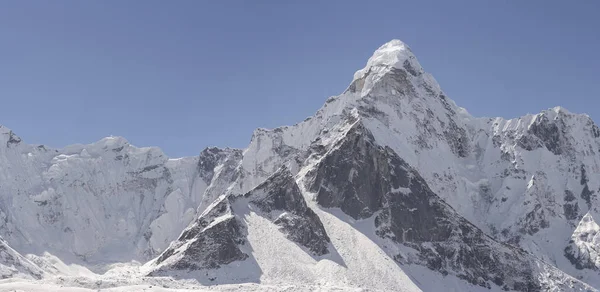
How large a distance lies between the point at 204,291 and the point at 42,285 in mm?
38955

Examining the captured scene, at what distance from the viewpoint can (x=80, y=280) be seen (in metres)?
198

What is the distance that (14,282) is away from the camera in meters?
196

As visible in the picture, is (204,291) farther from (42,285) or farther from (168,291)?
(42,285)

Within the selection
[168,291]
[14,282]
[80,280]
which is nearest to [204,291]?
[168,291]

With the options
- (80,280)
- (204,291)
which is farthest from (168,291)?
(80,280)

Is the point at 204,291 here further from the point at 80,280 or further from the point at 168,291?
the point at 80,280

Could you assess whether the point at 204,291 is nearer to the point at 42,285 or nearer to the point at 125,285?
the point at 125,285

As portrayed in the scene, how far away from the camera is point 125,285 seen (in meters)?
197

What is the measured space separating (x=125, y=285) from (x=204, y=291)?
64.2ft

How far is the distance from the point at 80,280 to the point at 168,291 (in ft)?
77.4

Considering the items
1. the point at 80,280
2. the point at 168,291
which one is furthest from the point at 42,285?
the point at 168,291

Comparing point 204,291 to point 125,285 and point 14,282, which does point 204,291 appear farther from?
point 14,282

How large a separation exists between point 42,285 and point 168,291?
29764mm

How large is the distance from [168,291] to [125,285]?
39.5 ft
